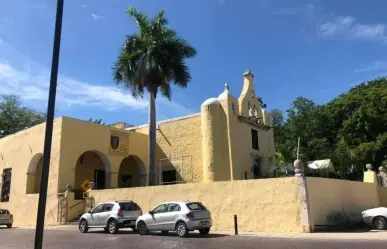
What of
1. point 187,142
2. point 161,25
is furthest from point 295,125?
point 161,25

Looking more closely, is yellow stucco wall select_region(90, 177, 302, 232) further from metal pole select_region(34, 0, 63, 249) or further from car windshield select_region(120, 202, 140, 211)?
metal pole select_region(34, 0, 63, 249)

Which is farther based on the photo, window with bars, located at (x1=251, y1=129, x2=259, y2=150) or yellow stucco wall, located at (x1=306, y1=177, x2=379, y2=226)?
window with bars, located at (x1=251, y1=129, x2=259, y2=150)

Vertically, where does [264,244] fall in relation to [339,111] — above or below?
below

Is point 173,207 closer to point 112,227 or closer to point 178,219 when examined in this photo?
point 178,219

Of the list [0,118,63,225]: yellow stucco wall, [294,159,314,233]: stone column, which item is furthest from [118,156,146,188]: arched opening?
[294,159,314,233]: stone column

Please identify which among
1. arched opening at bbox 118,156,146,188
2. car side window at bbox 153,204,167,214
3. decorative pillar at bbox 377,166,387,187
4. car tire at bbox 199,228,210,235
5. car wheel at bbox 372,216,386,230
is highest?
arched opening at bbox 118,156,146,188

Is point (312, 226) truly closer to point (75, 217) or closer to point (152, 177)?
point (152, 177)

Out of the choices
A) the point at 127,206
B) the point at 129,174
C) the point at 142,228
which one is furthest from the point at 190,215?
the point at 129,174

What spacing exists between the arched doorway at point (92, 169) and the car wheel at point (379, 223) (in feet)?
65.0

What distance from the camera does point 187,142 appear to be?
3262cm

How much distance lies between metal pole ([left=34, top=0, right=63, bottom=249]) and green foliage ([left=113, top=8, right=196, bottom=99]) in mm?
21020

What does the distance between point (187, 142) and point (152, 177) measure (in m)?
6.57

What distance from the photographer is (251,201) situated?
19.0 metres

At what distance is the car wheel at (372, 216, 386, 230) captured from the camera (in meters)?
18.0
